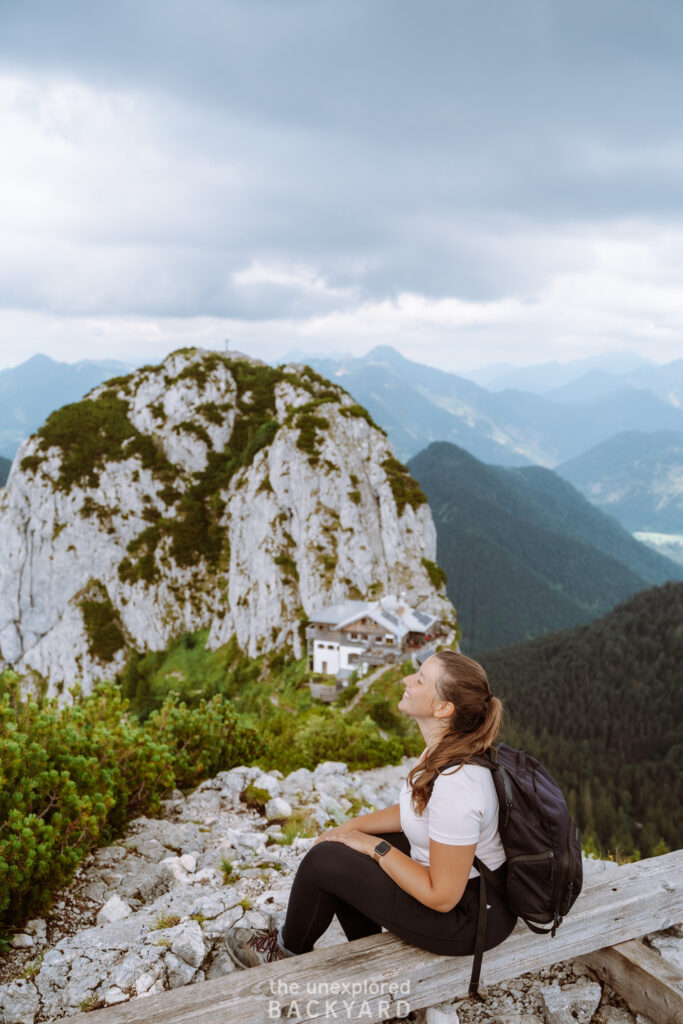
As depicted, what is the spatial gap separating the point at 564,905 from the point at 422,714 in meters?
1.46

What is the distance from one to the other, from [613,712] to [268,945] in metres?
129

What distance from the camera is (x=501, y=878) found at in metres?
3.83

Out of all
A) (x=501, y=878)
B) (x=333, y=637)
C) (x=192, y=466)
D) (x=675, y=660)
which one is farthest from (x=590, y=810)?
(x=501, y=878)

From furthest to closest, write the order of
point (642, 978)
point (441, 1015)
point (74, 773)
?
point (74, 773)
point (642, 978)
point (441, 1015)

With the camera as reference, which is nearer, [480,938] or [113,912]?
[480,938]

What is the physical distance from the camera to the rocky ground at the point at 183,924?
4.21 metres

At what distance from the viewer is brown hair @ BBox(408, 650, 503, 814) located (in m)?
3.83

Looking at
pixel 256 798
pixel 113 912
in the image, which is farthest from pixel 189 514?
pixel 113 912

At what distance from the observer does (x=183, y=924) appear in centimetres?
528

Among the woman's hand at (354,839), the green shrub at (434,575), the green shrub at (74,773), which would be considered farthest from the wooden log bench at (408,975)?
the green shrub at (434,575)

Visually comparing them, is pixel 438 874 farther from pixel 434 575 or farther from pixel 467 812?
pixel 434 575

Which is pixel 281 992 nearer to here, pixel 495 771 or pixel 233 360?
pixel 495 771

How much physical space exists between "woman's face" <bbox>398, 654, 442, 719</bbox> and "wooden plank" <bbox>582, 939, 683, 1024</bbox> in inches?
88.3

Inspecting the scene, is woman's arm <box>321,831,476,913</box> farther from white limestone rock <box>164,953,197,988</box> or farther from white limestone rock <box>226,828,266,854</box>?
white limestone rock <box>226,828,266,854</box>
